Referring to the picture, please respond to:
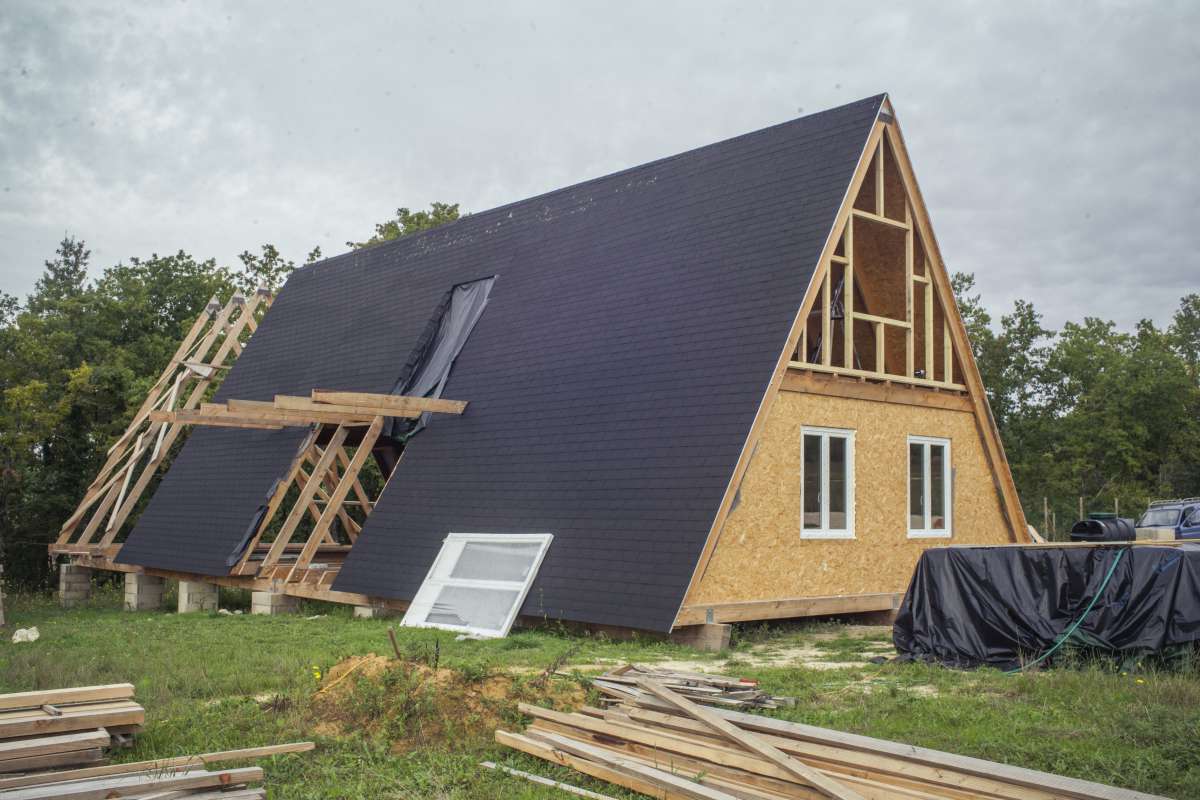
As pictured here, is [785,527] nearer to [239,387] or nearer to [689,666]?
[689,666]

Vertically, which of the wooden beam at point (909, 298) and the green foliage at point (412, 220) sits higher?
the green foliage at point (412, 220)

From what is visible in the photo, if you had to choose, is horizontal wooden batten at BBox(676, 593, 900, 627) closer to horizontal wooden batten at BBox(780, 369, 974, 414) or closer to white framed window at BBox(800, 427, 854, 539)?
white framed window at BBox(800, 427, 854, 539)

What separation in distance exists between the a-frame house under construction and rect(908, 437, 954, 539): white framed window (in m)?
0.04

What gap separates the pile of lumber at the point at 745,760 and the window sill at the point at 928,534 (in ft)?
26.5

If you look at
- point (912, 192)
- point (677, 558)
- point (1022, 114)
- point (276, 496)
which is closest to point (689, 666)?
point (677, 558)

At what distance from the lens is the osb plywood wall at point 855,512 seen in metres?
11.9

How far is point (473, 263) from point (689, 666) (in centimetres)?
1044

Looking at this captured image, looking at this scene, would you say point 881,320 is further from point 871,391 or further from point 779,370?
point 779,370

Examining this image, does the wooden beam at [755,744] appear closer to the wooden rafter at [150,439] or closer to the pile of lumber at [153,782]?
the pile of lumber at [153,782]

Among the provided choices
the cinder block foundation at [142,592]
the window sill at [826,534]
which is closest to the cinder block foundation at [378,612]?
the window sill at [826,534]

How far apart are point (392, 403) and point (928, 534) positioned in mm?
7609

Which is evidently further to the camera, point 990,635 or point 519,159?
point 519,159

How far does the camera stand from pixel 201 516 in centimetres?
1784

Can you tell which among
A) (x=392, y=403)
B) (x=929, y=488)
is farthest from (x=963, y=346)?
(x=392, y=403)
